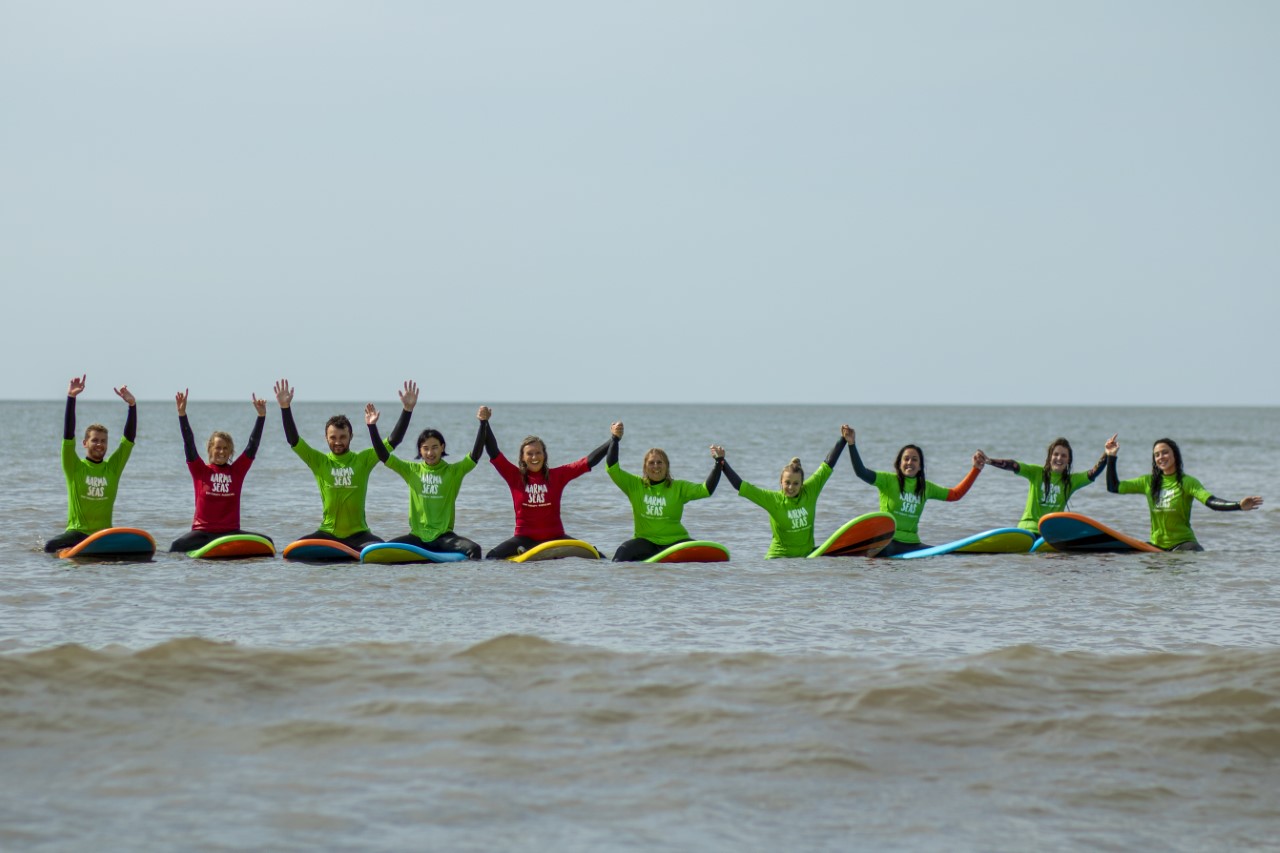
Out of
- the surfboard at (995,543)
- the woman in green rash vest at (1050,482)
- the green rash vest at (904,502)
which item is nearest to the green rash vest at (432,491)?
the green rash vest at (904,502)

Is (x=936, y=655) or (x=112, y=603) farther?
(x=112, y=603)

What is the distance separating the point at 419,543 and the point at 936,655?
6595 millimetres

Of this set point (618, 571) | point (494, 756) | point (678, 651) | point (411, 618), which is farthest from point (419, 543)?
point (494, 756)

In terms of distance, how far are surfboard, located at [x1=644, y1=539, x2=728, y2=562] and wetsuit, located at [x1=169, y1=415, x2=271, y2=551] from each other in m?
4.37

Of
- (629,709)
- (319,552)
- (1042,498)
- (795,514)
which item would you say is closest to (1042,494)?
(1042,498)

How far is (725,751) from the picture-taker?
6.48 m

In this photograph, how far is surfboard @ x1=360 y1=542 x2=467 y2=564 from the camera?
1310 centimetres

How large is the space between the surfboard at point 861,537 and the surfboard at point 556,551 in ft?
8.81

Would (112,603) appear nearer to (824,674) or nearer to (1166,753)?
(824,674)

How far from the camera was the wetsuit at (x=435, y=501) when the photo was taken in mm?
13625

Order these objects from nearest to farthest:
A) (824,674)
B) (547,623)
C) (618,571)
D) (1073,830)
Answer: (1073,830)
(824,674)
(547,623)
(618,571)

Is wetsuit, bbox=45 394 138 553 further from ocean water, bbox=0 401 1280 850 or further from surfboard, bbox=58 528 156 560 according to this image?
ocean water, bbox=0 401 1280 850

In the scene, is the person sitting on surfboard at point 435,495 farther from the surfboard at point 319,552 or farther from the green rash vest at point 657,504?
the green rash vest at point 657,504

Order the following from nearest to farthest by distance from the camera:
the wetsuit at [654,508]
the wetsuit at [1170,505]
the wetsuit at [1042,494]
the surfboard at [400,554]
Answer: the surfboard at [400,554]
the wetsuit at [654,508]
the wetsuit at [1170,505]
the wetsuit at [1042,494]
